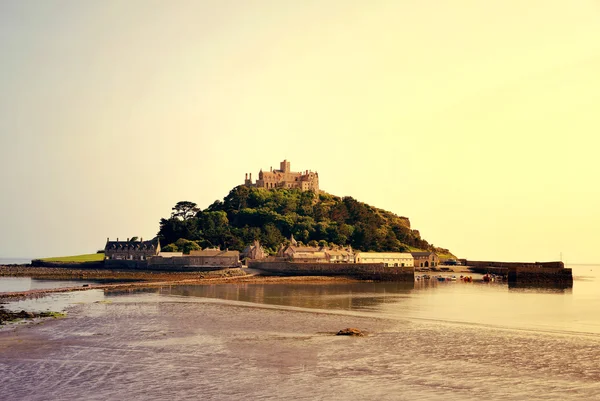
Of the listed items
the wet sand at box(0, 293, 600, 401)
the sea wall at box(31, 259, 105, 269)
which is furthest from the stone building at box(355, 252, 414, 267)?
the wet sand at box(0, 293, 600, 401)

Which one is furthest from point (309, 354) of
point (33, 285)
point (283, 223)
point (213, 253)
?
point (283, 223)

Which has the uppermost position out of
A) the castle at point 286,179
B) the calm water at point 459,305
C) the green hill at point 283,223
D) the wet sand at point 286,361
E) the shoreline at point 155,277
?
the castle at point 286,179

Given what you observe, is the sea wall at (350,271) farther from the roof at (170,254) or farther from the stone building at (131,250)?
the stone building at (131,250)

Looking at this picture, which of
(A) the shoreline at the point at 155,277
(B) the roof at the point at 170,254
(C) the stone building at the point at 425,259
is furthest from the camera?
(C) the stone building at the point at 425,259

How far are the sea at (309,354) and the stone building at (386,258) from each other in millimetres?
66232

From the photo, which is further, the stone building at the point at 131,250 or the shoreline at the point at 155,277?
the stone building at the point at 131,250

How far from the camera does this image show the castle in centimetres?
16694

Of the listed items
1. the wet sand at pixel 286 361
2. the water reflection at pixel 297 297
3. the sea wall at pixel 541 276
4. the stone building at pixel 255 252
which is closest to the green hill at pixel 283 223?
the stone building at pixel 255 252

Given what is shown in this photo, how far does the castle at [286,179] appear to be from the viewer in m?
167

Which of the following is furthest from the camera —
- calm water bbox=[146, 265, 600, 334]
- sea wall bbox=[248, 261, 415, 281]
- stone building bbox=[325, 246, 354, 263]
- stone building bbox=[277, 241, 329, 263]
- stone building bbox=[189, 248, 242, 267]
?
stone building bbox=[325, 246, 354, 263]

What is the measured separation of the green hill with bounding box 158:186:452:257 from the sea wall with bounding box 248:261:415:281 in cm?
2637

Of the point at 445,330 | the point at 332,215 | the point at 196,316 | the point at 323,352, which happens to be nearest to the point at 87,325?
the point at 196,316

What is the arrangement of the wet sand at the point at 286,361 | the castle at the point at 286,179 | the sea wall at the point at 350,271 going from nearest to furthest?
the wet sand at the point at 286,361
the sea wall at the point at 350,271
the castle at the point at 286,179

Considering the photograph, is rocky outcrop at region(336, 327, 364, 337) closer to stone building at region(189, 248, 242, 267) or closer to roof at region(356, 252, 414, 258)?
stone building at region(189, 248, 242, 267)
